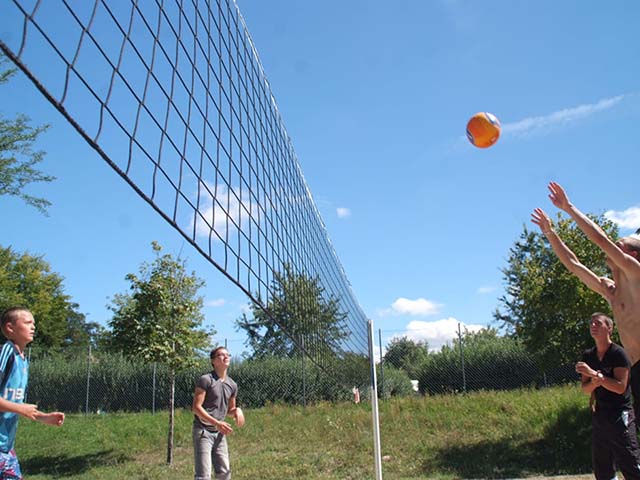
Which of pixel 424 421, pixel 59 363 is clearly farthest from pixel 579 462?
pixel 59 363

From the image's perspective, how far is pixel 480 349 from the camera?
1717 cm

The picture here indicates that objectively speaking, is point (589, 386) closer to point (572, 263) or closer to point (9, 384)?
point (572, 263)

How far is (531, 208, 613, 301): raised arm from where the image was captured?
3.43m

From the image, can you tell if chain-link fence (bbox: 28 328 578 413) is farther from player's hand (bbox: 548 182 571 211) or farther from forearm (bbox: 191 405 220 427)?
player's hand (bbox: 548 182 571 211)

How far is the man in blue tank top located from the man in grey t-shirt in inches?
81.6

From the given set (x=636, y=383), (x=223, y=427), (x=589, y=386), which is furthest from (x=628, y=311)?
(x=223, y=427)

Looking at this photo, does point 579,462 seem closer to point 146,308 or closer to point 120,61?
point 146,308

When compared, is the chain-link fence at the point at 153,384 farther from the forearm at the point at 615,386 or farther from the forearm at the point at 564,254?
the forearm at the point at 564,254

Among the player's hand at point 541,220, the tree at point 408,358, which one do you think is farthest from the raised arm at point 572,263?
the tree at point 408,358

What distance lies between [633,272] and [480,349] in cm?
1495

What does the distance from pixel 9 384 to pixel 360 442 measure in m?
9.18

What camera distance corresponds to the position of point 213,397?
5.68 meters

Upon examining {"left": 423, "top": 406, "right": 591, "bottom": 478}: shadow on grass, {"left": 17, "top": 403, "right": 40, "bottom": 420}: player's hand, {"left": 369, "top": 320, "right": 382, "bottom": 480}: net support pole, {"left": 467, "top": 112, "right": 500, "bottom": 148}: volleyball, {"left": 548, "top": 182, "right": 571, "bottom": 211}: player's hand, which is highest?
{"left": 467, "top": 112, "right": 500, "bottom": 148}: volleyball

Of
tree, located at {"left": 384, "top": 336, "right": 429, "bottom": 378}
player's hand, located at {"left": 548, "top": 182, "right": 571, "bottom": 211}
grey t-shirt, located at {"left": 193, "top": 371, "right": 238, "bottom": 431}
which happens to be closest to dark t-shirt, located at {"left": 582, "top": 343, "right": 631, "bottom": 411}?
player's hand, located at {"left": 548, "top": 182, "right": 571, "bottom": 211}
